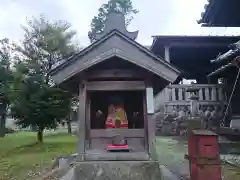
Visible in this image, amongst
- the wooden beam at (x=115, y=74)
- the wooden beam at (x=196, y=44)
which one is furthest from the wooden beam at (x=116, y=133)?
the wooden beam at (x=196, y=44)

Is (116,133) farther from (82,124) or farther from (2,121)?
(2,121)

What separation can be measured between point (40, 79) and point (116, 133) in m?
9.69

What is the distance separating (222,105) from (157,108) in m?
3.30

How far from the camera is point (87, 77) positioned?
480 centimetres

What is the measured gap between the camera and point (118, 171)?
4484mm

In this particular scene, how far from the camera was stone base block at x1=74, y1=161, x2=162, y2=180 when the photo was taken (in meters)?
4.47

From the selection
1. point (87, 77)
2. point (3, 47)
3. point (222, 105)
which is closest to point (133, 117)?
point (87, 77)

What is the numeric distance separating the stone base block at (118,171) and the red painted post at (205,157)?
27.2 inches

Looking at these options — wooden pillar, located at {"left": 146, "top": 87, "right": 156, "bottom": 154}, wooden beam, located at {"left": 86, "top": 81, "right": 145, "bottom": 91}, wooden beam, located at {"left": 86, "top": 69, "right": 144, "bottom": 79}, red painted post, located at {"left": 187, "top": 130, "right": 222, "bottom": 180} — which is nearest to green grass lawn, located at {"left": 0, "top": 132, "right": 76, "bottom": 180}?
wooden beam, located at {"left": 86, "top": 81, "right": 145, "bottom": 91}

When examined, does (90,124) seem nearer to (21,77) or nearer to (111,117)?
(111,117)

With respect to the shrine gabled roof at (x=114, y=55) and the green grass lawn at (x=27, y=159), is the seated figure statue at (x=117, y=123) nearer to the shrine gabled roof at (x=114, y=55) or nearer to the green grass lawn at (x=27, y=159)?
the shrine gabled roof at (x=114, y=55)

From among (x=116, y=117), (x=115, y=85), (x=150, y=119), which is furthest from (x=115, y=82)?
(x=150, y=119)

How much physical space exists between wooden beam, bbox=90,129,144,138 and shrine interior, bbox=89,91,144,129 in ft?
1.46

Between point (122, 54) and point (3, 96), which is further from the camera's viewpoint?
point (3, 96)
